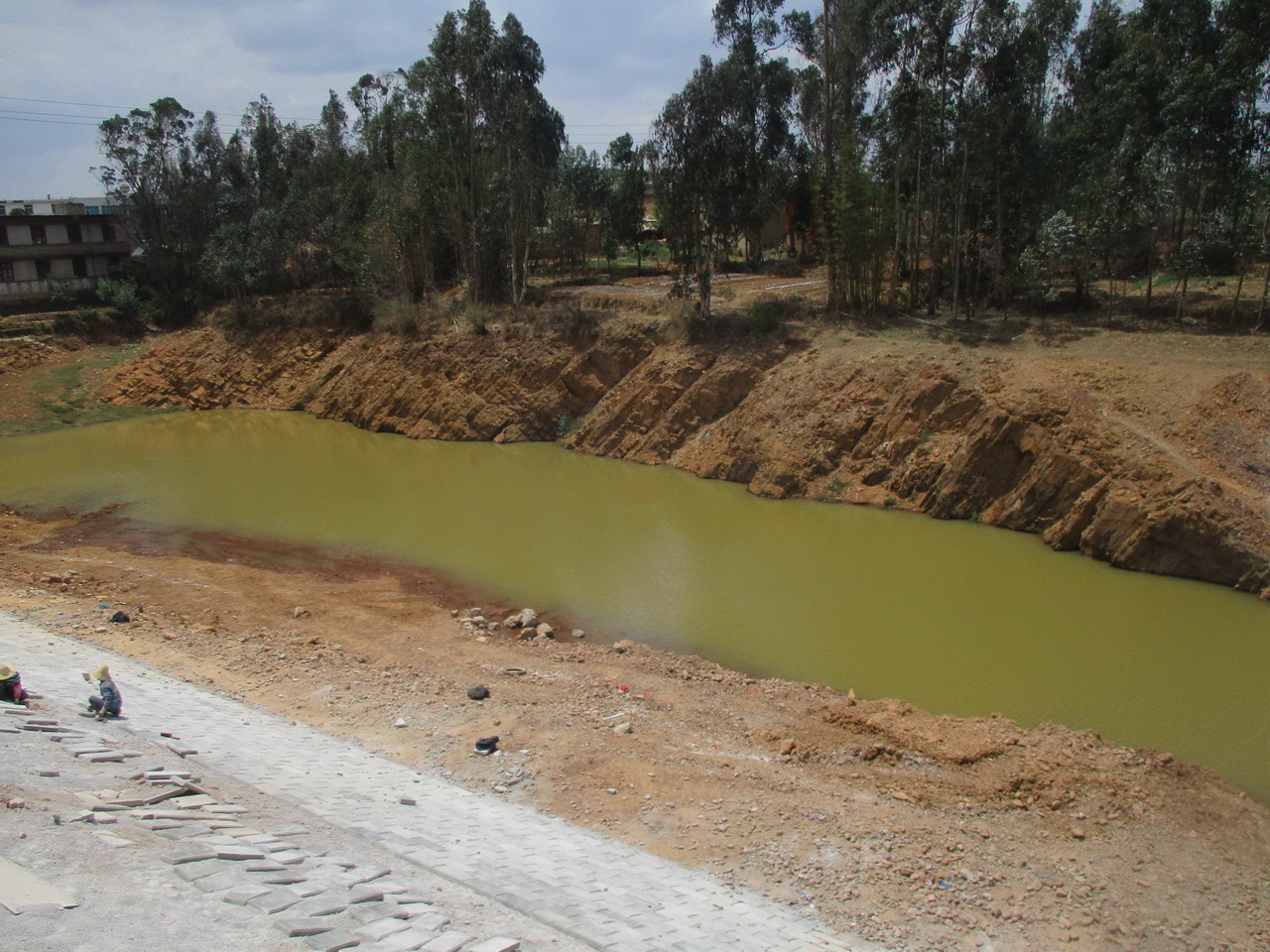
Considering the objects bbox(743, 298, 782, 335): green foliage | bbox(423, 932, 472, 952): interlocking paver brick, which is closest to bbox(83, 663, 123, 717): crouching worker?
bbox(423, 932, 472, 952): interlocking paver brick

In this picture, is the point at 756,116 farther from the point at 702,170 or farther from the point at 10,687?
the point at 10,687

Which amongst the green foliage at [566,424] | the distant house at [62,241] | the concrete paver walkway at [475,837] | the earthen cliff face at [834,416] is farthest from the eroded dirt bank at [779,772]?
the distant house at [62,241]

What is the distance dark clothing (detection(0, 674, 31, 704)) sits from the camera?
31.8 feet

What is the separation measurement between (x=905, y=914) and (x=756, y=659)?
21.7 feet

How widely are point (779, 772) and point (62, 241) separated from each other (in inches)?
1946

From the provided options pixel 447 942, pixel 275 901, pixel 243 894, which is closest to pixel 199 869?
pixel 243 894

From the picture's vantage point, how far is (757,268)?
3906cm

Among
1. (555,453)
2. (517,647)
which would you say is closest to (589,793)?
(517,647)

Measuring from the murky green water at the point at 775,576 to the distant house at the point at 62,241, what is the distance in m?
20.3

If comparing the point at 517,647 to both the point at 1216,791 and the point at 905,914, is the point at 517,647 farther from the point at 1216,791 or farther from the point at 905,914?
the point at 1216,791

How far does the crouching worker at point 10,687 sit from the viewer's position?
9688 millimetres

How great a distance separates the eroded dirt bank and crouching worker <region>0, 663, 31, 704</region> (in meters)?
2.64

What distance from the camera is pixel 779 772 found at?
33.6 feet

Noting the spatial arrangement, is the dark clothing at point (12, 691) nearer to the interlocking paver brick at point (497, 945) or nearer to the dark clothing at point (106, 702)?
the dark clothing at point (106, 702)
